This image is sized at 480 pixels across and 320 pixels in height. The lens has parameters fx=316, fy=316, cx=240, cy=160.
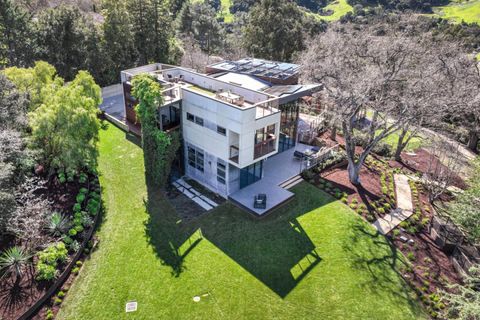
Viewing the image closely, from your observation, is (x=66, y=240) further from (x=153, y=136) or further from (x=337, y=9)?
(x=337, y=9)

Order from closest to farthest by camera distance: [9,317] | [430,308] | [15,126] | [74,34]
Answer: [9,317] → [430,308] → [15,126] → [74,34]

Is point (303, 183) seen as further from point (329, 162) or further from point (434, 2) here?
point (434, 2)

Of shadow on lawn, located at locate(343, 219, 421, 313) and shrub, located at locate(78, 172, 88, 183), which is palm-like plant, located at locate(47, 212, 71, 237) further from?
shadow on lawn, located at locate(343, 219, 421, 313)

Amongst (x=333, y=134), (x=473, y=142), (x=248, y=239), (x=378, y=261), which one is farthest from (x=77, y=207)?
(x=473, y=142)

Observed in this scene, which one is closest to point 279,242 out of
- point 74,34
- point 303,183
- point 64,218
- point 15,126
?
point 303,183

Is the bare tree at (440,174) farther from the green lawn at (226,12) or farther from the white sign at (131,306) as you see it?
the green lawn at (226,12)

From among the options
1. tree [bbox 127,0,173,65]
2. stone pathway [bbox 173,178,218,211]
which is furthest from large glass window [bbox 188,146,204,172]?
tree [bbox 127,0,173,65]

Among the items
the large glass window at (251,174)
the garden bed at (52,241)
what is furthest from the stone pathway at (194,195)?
the garden bed at (52,241)
